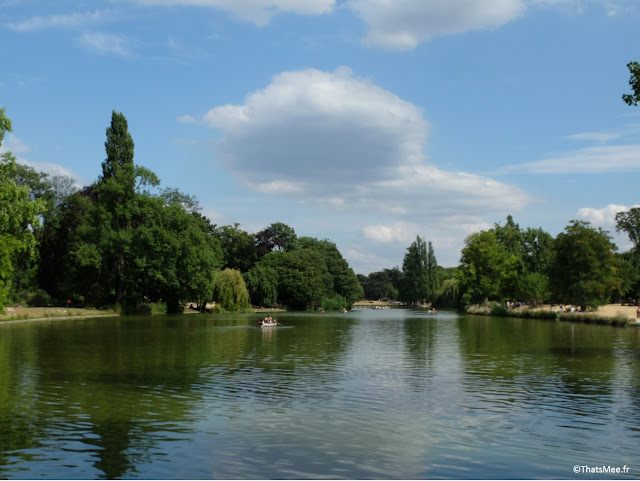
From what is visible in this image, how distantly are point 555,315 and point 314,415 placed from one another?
218 ft

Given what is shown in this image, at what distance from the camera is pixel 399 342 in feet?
131

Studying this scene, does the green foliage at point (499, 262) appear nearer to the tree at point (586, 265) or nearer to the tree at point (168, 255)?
the tree at point (586, 265)

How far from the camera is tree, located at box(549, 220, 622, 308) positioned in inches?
2793

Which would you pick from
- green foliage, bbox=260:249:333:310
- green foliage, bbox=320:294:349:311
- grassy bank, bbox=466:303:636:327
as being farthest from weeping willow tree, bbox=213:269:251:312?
grassy bank, bbox=466:303:636:327

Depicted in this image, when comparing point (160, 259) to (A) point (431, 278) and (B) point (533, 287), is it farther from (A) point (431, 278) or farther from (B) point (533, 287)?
(A) point (431, 278)

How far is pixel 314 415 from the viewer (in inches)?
609

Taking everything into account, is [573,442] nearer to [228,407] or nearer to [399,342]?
[228,407]

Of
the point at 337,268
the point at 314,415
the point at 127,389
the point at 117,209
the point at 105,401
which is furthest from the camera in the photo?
the point at 337,268

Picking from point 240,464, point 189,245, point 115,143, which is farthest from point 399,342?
point 115,143

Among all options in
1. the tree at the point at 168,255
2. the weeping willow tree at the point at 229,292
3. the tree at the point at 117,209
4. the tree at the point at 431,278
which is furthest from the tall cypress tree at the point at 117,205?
the tree at the point at 431,278

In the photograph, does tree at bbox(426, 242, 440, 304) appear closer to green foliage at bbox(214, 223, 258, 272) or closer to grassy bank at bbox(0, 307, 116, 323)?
green foliage at bbox(214, 223, 258, 272)

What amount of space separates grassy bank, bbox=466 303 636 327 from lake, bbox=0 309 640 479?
31763 millimetres

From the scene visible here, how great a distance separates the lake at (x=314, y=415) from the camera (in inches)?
434

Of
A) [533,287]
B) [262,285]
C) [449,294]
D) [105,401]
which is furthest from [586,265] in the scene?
[449,294]
